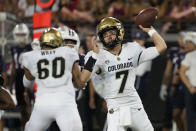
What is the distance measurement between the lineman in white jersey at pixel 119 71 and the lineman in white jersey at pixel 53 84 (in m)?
0.27

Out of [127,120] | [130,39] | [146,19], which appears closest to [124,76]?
[127,120]

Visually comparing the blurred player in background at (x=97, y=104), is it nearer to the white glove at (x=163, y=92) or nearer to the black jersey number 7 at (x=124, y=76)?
the white glove at (x=163, y=92)

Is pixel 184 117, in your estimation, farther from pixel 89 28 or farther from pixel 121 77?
pixel 121 77

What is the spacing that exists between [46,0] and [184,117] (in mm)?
3106

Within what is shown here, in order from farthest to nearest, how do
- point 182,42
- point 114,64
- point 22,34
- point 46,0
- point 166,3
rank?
point 166,3 → point 22,34 → point 182,42 → point 46,0 → point 114,64

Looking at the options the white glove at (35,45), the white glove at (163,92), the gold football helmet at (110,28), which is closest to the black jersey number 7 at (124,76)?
the gold football helmet at (110,28)

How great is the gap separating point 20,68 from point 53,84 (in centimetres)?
361

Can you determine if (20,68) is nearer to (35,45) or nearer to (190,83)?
(35,45)

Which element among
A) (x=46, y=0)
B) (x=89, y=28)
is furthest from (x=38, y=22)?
(x=89, y=28)

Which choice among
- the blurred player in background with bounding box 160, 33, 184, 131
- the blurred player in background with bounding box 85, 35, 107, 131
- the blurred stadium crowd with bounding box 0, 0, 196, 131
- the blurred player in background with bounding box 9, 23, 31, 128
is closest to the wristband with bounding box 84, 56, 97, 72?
the blurred player in background with bounding box 85, 35, 107, 131

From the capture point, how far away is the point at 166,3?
10898mm

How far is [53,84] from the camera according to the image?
621 centimetres

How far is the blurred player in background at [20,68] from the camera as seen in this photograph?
941 centimetres

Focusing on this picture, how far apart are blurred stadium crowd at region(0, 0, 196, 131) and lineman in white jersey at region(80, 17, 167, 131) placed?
2.74m
